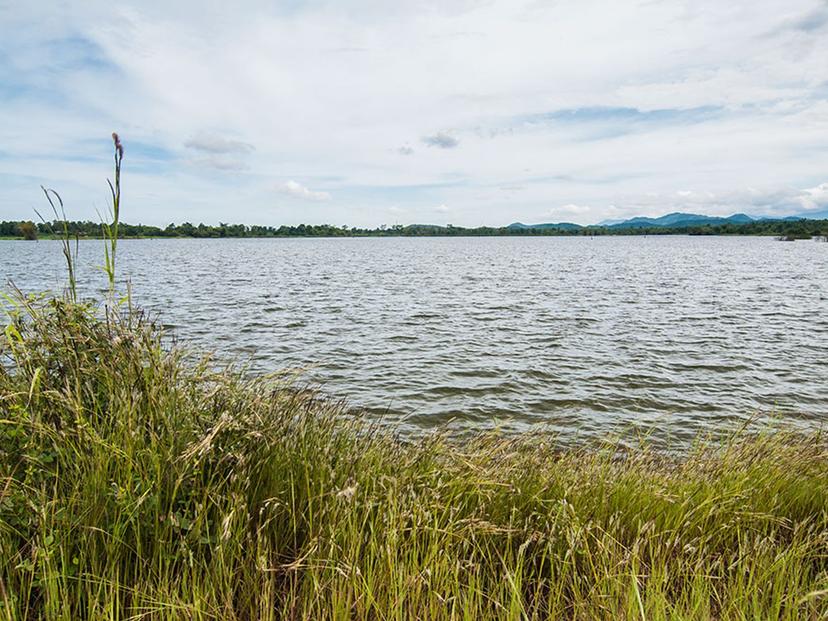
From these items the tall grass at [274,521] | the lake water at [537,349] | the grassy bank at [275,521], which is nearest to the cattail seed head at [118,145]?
the tall grass at [274,521]

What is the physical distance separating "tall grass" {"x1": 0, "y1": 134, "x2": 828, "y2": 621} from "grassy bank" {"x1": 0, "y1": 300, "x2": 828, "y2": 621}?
0.02 meters

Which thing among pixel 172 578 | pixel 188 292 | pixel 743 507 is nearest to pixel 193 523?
pixel 172 578

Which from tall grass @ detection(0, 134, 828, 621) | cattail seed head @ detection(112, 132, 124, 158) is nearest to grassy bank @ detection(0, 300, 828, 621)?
tall grass @ detection(0, 134, 828, 621)

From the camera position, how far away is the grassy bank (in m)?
2.76

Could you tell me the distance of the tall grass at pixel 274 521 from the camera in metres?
2.76

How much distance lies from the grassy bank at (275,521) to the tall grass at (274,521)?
2cm

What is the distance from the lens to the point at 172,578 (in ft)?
9.67

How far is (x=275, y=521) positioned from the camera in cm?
357

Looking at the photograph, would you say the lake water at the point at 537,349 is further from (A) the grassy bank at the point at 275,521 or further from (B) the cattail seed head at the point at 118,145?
(B) the cattail seed head at the point at 118,145

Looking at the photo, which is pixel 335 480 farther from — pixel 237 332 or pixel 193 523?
pixel 237 332

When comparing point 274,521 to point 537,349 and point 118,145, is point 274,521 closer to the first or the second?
point 118,145

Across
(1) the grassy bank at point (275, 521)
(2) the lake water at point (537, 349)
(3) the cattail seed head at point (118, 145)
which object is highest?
(3) the cattail seed head at point (118, 145)

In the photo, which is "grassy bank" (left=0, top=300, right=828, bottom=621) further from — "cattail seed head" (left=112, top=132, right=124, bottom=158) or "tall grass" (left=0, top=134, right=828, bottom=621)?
"cattail seed head" (left=112, top=132, right=124, bottom=158)

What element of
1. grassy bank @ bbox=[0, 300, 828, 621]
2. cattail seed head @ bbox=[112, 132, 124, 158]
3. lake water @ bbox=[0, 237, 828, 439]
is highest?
cattail seed head @ bbox=[112, 132, 124, 158]
